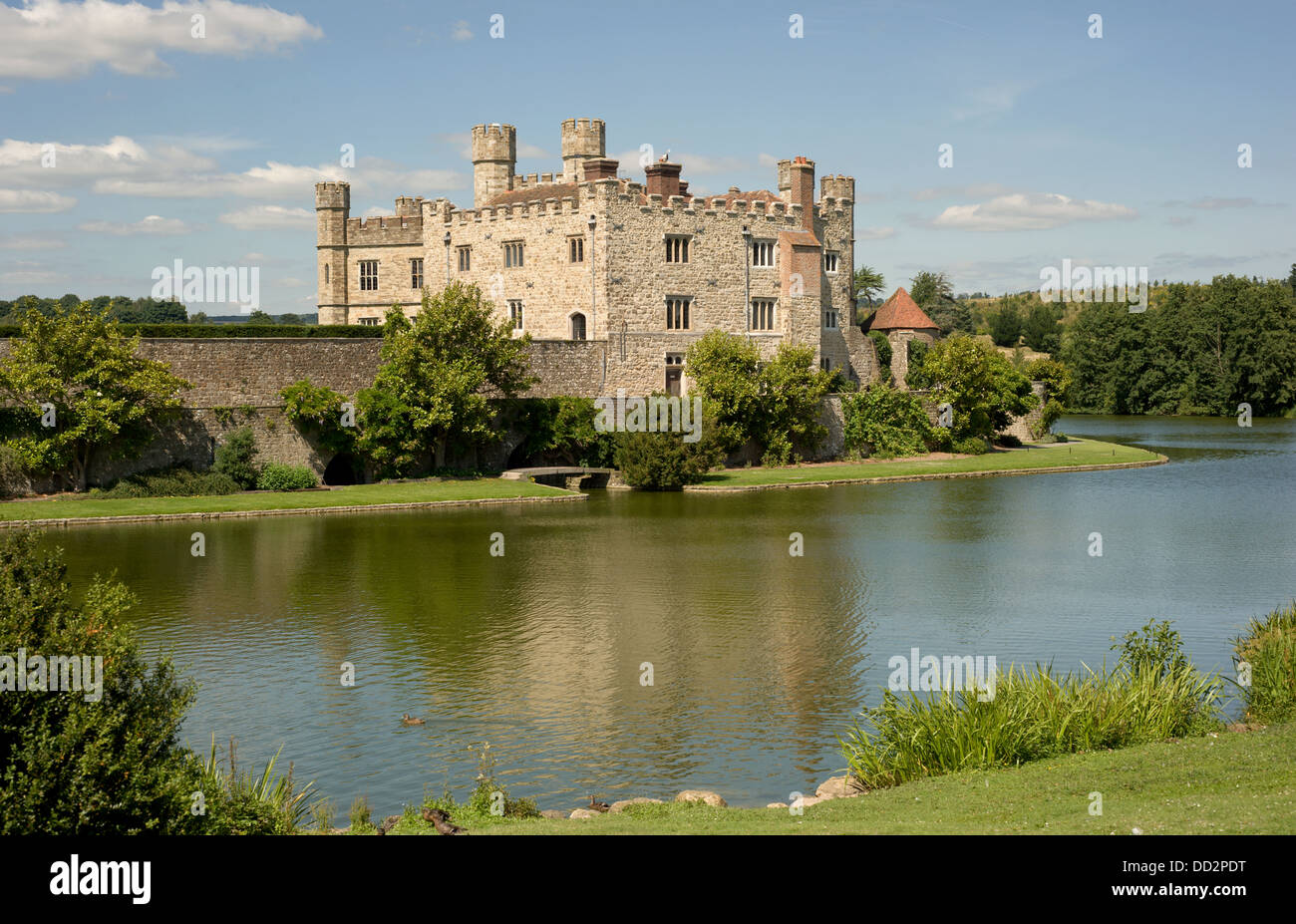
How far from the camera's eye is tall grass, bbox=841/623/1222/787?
50.6 ft

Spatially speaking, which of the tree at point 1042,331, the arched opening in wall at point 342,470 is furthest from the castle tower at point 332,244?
the tree at point 1042,331

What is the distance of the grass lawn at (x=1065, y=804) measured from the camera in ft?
38.2

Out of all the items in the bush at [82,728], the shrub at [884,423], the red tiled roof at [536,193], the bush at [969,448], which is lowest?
the bush at [82,728]

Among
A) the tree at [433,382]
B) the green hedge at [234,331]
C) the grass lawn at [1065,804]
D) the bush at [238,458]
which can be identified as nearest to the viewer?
the grass lawn at [1065,804]

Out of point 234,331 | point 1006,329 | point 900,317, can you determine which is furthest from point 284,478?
point 1006,329

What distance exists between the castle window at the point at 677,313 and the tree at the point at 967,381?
44.8 ft

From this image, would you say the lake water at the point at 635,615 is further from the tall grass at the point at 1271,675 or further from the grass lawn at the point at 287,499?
the grass lawn at the point at 287,499

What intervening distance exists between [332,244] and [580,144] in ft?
45.4

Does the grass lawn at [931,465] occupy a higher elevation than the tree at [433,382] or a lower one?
lower

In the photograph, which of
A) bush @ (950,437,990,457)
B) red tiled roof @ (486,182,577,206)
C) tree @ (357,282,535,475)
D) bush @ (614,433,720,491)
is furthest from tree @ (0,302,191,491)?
bush @ (950,437,990,457)

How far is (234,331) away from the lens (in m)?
50.7

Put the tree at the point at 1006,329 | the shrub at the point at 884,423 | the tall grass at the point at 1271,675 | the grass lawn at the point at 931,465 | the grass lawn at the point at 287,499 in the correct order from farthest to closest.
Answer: the tree at the point at 1006,329
the shrub at the point at 884,423
the grass lawn at the point at 931,465
the grass lawn at the point at 287,499
the tall grass at the point at 1271,675

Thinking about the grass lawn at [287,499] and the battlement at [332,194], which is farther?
the battlement at [332,194]
